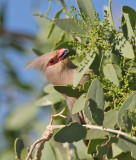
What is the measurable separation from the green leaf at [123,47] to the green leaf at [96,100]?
0.32 m

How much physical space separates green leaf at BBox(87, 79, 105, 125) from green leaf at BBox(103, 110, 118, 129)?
0.04m

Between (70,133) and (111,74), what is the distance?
1.33 ft

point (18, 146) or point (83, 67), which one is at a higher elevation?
point (83, 67)

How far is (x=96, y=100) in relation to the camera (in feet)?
5.82

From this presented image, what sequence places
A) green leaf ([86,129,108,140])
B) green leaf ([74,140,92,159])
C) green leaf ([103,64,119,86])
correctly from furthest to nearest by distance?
green leaf ([74,140,92,159])
green leaf ([103,64,119,86])
green leaf ([86,129,108,140])

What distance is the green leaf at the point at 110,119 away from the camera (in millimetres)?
1810

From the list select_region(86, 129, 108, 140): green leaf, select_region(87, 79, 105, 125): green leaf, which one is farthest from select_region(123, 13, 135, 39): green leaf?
select_region(86, 129, 108, 140): green leaf

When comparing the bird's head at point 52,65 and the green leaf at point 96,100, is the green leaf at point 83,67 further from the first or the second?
the bird's head at point 52,65

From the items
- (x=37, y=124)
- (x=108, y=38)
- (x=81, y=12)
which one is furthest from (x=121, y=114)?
(x=37, y=124)

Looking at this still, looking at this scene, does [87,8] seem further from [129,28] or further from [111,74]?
[111,74]

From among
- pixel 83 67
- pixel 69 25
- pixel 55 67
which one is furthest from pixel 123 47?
pixel 55 67

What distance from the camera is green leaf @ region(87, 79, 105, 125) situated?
1761 millimetres

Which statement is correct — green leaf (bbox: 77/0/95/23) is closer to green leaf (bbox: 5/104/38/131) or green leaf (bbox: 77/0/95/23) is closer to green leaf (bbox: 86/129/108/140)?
green leaf (bbox: 86/129/108/140)

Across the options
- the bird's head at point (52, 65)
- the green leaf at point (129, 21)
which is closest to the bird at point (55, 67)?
the bird's head at point (52, 65)
